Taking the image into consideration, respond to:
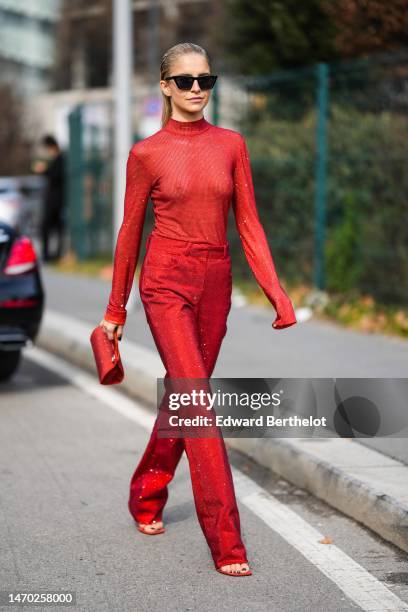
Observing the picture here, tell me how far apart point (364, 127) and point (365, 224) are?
877 mm

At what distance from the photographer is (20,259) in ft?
31.0

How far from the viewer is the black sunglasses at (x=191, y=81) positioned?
194 inches

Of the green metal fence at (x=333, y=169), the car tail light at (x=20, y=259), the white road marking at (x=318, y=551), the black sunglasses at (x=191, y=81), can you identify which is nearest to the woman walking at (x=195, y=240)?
the black sunglasses at (x=191, y=81)

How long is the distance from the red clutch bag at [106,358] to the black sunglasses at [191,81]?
0.97 meters

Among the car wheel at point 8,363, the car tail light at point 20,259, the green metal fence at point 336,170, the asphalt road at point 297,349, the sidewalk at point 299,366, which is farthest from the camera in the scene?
the green metal fence at point 336,170

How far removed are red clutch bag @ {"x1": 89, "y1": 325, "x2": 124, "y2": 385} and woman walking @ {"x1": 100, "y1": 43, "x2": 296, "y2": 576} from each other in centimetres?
20

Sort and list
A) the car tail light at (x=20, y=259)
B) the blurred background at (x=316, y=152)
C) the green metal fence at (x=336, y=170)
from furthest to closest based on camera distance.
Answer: the blurred background at (x=316, y=152) < the green metal fence at (x=336, y=170) < the car tail light at (x=20, y=259)

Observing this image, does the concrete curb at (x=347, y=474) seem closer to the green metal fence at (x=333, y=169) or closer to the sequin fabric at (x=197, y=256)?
the sequin fabric at (x=197, y=256)

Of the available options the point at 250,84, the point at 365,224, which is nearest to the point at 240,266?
the point at 250,84

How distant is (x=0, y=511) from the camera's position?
5.99 meters

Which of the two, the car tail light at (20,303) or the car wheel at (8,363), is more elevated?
the car tail light at (20,303)

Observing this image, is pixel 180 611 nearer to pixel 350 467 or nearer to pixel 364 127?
pixel 350 467

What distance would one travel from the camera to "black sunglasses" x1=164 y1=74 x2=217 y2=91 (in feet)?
16.2

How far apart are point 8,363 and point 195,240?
206 inches
